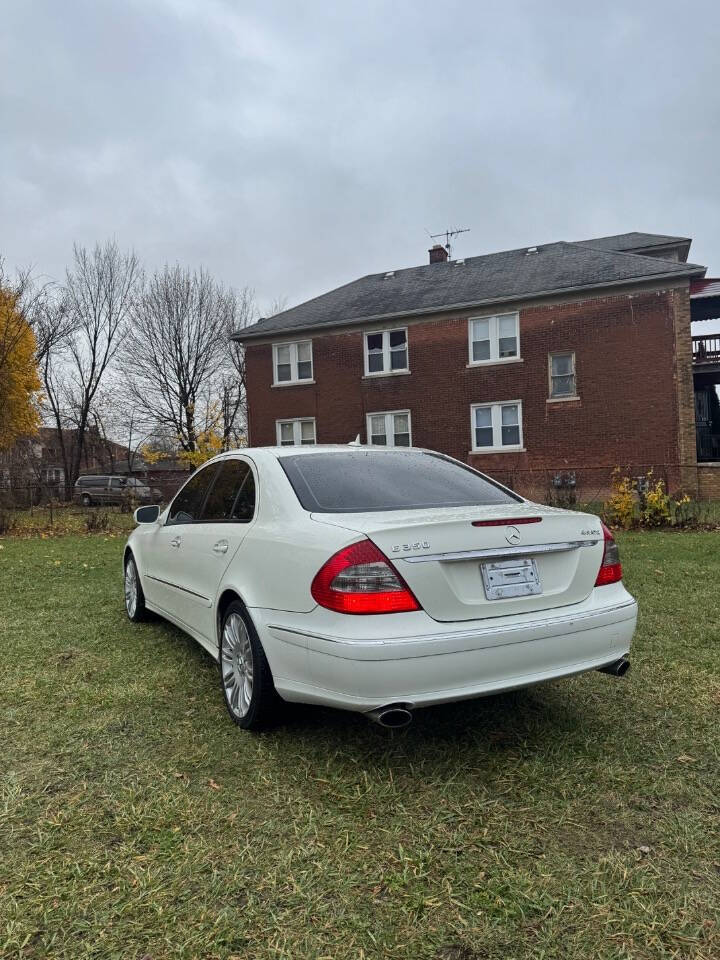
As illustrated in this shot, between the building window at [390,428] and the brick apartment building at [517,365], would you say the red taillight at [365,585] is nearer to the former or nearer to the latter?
the brick apartment building at [517,365]

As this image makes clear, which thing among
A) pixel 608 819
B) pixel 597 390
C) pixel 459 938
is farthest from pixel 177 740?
pixel 597 390

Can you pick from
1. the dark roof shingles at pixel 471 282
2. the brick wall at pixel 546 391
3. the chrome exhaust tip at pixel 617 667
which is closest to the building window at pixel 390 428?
the brick wall at pixel 546 391

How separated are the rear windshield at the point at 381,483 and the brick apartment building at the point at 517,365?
1171 centimetres

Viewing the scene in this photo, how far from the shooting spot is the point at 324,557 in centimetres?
278

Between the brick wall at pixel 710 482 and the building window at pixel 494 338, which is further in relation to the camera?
the building window at pixel 494 338

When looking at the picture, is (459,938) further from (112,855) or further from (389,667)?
(112,855)

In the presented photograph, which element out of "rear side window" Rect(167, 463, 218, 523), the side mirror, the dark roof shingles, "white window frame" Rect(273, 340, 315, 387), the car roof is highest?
the dark roof shingles

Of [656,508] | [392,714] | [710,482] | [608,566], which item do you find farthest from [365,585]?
[710,482]

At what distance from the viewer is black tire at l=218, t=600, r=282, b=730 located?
3131 millimetres

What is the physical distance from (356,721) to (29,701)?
197 centimetres

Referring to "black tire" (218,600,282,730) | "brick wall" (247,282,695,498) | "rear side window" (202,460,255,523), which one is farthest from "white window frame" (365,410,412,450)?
"black tire" (218,600,282,730)

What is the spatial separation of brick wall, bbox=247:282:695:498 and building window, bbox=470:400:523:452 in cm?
24

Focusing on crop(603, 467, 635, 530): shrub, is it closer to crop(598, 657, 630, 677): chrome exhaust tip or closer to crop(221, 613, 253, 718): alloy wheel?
crop(598, 657, 630, 677): chrome exhaust tip

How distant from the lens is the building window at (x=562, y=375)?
20.2m
